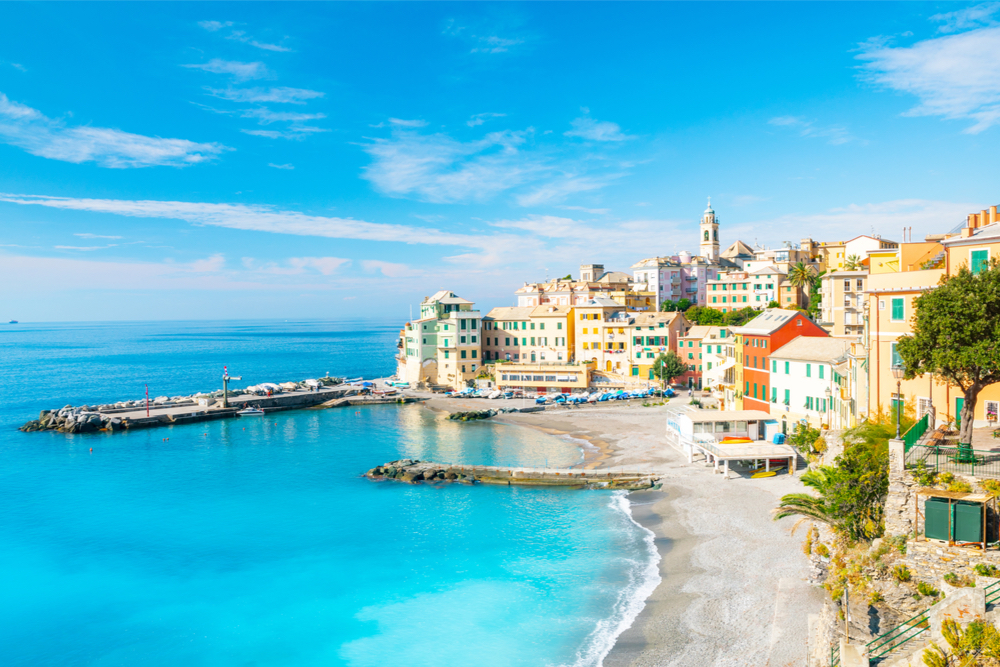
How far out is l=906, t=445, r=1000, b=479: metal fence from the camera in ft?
58.1

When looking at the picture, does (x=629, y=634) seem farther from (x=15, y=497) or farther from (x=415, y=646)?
(x=15, y=497)

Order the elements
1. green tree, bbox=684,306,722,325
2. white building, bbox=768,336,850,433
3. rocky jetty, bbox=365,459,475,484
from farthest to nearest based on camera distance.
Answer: green tree, bbox=684,306,722,325
rocky jetty, bbox=365,459,475,484
white building, bbox=768,336,850,433

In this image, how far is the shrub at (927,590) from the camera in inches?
627

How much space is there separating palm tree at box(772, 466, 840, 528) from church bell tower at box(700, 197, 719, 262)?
11472 cm

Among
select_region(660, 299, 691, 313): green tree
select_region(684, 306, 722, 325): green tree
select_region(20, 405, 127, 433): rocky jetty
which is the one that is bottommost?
select_region(20, 405, 127, 433): rocky jetty

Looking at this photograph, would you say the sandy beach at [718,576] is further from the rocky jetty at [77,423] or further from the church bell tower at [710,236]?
the church bell tower at [710,236]

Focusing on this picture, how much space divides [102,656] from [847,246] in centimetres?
10191

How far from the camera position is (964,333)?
20266mm

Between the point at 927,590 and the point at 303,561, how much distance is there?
2713 centimetres

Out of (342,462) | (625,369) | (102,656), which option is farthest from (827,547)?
(625,369)

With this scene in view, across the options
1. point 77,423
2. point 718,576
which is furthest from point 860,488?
point 77,423

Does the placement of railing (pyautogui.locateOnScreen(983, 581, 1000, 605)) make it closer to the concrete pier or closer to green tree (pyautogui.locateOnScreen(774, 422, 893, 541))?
green tree (pyautogui.locateOnScreen(774, 422, 893, 541))

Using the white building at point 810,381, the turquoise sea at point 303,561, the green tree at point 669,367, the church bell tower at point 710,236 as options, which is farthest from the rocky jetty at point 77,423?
the church bell tower at point 710,236

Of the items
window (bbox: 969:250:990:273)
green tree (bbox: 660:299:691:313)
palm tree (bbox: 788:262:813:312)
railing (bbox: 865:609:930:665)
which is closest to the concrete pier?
green tree (bbox: 660:299:691:313)
